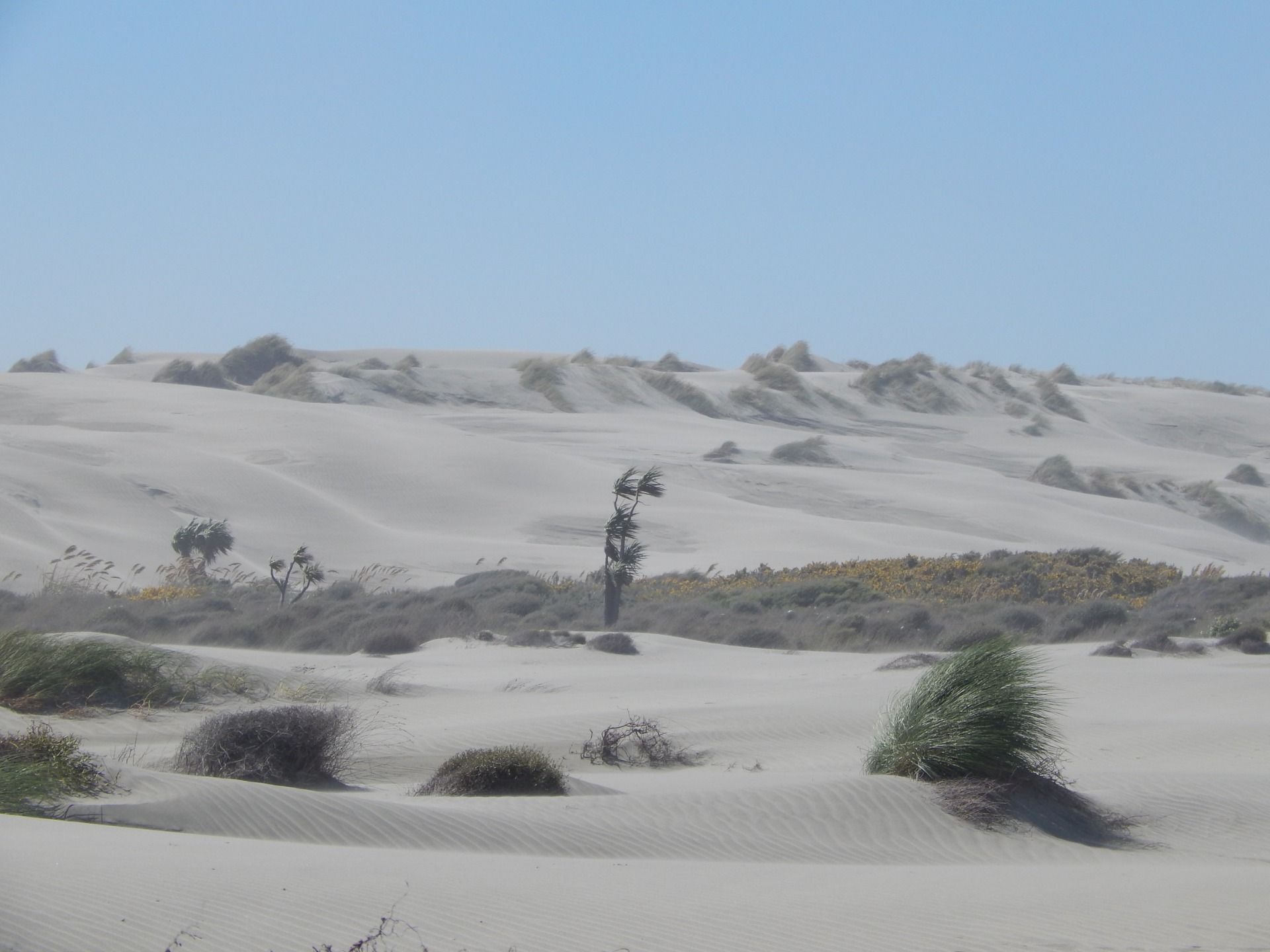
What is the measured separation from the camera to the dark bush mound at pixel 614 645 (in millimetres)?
18625

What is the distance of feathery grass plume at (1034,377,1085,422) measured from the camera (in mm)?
59625

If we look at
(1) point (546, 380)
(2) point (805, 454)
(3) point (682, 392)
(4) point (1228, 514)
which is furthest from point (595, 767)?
(3) point (682, 392)

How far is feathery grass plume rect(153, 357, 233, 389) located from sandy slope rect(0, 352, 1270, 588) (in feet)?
16.7

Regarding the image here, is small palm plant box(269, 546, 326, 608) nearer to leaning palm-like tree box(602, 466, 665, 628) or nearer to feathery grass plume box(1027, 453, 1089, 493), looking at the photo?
leaning palm-like tree box(602, 466, 665, 628)

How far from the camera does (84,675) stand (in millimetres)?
12164

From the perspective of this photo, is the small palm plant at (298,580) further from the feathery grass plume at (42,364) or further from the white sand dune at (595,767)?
the feathery grass plume at (42,364)

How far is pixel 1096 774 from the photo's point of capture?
10336 mm

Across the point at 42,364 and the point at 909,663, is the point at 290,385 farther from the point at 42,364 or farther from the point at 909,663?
the point at 909,663

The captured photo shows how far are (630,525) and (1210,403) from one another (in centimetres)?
5065

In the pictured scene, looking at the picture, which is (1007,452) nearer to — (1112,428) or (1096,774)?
(1112,428)

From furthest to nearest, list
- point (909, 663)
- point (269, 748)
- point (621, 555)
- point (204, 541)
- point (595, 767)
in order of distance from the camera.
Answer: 1. point (204, 541)
2. point (621, 555)
3. point (909, 663)
4. point (595, 767)
5. point (269, 748)

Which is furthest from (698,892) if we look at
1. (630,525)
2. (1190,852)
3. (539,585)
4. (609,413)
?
(609,413)

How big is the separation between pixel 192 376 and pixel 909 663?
4597cm

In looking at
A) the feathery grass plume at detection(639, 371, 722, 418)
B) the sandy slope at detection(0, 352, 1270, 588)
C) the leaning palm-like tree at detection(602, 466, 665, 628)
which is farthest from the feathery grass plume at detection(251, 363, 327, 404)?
the leaning palm-like tree at detection(602, 466, 665, 628)
